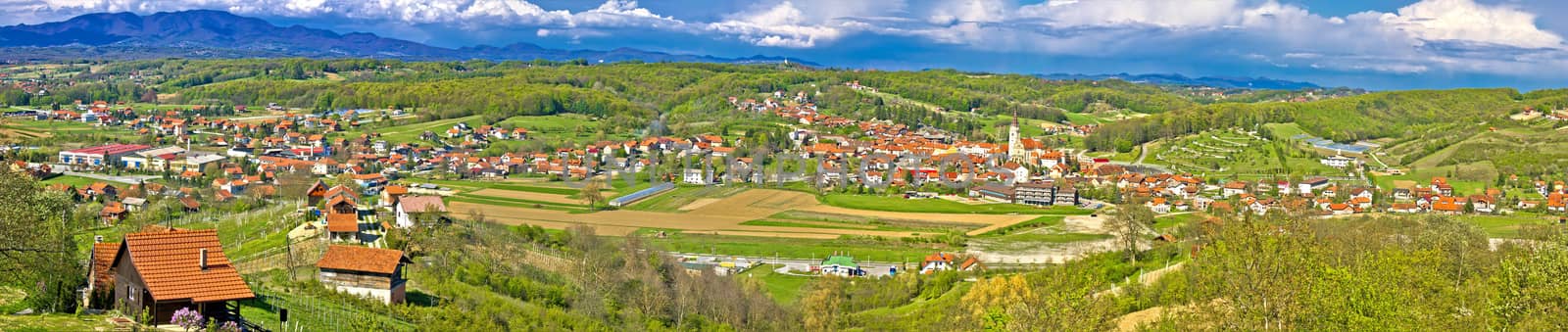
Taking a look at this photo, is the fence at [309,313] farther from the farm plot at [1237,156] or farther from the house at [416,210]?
the farm plot at [1237,156]

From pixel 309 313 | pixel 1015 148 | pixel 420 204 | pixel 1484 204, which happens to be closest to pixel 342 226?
pixel 420 204

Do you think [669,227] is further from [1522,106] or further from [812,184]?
[1522,106]

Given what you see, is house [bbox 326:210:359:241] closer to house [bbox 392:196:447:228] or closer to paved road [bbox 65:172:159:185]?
house [bbox 392:196:447:228]

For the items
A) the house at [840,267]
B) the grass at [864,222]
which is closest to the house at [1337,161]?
the grass at [864,222]

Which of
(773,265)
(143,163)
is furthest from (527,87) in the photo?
(773,265)

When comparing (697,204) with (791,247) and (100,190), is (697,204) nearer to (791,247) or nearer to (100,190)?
(791,247)

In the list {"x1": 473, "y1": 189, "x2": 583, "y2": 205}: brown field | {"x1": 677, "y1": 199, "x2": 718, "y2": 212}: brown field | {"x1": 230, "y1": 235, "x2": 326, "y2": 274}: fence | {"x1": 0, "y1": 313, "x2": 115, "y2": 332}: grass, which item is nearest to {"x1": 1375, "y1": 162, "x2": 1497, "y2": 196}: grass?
{"x1": 677, "y1": 199, "x2": 718, "y2": 212}: brown field
